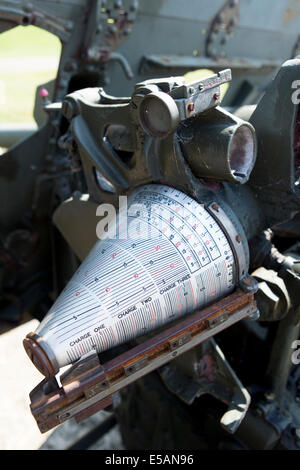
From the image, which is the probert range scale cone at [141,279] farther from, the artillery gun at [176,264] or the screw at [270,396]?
the screw at [270,396]


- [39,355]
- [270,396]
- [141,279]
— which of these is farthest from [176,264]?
[270,396]

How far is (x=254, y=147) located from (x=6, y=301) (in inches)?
92.8

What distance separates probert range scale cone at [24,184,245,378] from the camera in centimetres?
112

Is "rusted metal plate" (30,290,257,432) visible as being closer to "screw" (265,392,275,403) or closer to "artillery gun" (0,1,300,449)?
"artillery gun" (0,1,300,449)

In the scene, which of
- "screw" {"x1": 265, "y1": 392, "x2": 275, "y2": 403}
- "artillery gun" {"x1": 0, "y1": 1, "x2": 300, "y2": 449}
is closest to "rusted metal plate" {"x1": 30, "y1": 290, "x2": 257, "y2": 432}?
"artillery gun" {"x1": 0, "y1": 1, "x2": 300, "y2": 449}

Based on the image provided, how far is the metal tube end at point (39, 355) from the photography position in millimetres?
1070

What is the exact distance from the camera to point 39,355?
107cm

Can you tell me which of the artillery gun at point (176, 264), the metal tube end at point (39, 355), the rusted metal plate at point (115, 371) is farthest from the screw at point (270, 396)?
the metal tube end at point (39, 355)

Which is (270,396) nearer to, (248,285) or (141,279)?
(248,285)

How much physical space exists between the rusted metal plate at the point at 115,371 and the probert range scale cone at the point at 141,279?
1.6 inches

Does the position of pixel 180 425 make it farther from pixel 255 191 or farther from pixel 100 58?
pixel 100 58

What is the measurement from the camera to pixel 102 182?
5.70 ft

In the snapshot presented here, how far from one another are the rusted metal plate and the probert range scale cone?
4cm

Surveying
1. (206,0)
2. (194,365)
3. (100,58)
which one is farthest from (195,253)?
(206,0)
